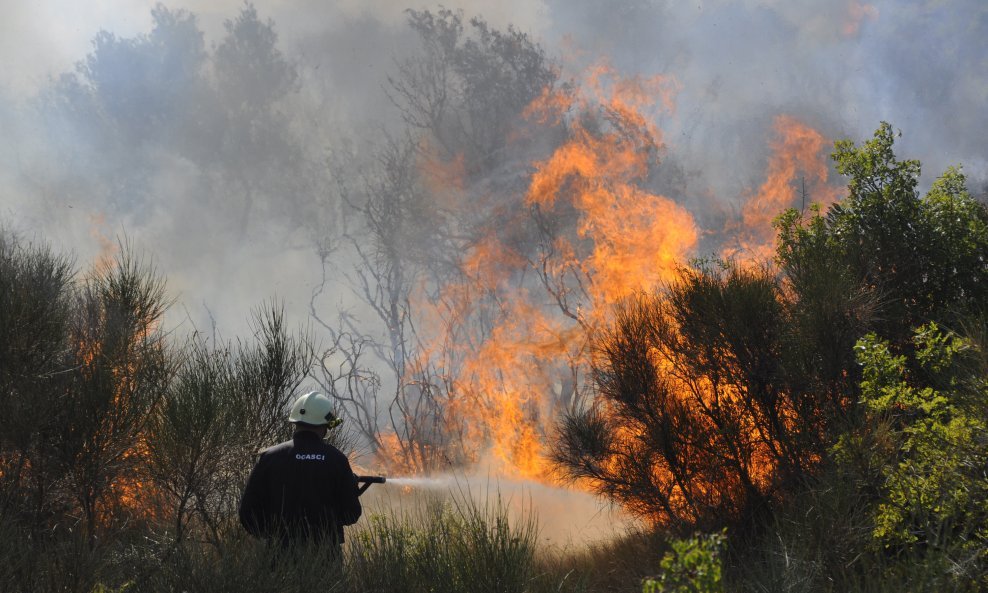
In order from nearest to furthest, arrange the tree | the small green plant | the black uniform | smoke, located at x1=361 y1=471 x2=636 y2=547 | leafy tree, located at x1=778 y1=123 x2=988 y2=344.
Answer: the small green plant < the black uniform < the tree < leafy tree, located at x1=778 y1=123 x2=988 y2=344 < smoke, located at x1=361 y1=471 x2=636 y2=547

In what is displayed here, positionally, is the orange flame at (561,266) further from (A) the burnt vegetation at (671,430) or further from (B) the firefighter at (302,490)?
(B) the firefighter at (302,490)

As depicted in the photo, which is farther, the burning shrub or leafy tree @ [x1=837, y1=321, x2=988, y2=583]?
the burning shrub

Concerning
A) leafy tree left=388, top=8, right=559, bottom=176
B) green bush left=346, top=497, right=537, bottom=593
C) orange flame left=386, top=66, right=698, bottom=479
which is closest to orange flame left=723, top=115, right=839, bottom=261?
orange flame left=386, top=66, right=698, bottom=479

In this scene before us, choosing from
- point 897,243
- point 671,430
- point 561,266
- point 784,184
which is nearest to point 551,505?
point 671,430

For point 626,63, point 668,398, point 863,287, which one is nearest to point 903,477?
point 863,287

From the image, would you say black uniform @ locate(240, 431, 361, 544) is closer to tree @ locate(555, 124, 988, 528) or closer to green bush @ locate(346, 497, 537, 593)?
green bush @ locate(346, 497, 537, 593)

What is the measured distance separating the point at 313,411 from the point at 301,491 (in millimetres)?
495

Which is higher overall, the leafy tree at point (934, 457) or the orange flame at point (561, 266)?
the orange flame at point (561, 266)

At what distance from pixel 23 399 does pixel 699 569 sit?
6337 mm

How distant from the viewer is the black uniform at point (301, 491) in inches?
200

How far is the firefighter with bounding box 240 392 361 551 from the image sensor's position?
16.7 feet

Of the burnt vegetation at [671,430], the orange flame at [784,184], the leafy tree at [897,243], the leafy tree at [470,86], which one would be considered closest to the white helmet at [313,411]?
the burnt vegetation at [671,430]

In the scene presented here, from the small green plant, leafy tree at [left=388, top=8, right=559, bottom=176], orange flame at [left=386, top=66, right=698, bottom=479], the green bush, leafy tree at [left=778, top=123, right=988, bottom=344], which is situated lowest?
the small green plant

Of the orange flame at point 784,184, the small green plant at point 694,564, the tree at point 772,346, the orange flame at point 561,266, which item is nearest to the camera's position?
the small green plant at point 694,564
